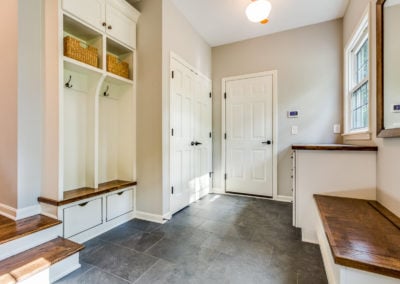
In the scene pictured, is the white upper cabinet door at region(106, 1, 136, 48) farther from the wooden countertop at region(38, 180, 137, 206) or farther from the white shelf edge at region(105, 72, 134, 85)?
the wooden countertop at region(38, 180, 137, 206)

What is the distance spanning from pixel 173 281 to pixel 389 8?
8.55 ft

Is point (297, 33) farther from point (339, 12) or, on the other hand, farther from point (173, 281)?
point (173, 281)

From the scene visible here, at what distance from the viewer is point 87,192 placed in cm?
208

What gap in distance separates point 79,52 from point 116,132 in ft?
3.35

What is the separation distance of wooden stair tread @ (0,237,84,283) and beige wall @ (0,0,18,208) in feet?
1.91

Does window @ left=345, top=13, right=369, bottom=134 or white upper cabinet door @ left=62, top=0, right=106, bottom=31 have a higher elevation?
white upper cabinet door @ left=62, top=0, right=106, bottom=31

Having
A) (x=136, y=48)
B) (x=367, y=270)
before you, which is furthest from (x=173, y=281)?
(x=136, y=48)

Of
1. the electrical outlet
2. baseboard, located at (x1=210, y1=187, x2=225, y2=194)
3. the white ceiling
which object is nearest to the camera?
the white ceiling

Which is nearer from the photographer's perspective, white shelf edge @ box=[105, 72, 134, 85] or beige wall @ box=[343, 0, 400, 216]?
beige wall @ box=[343, 0, 400, 216]

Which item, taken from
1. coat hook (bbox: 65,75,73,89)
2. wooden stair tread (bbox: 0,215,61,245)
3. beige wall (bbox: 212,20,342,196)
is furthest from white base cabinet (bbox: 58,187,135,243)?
beige wall (bbox: 212,20,342,196)

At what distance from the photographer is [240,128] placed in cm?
363

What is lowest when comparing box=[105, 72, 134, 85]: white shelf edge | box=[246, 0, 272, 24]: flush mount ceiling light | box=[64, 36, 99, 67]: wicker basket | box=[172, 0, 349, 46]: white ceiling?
box=[105, 72, 134, 85]: white shelf edge

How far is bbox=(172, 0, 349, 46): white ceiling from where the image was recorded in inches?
105

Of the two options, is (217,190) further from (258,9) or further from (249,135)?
(258,9)
